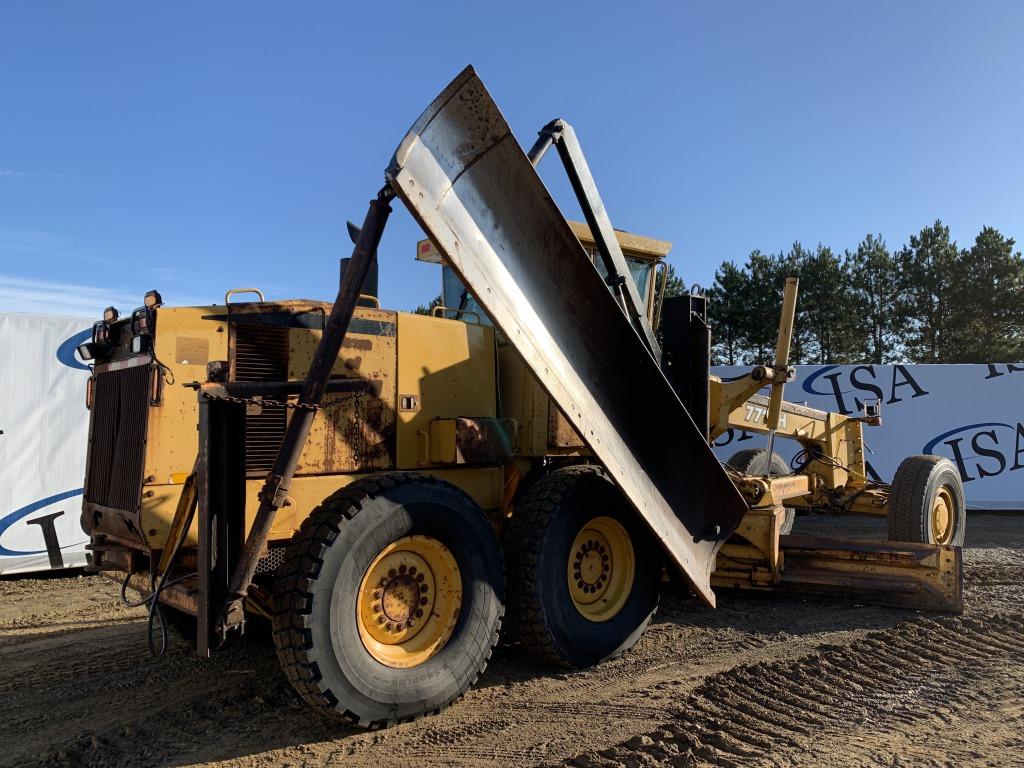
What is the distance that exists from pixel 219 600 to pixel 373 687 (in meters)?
0.80

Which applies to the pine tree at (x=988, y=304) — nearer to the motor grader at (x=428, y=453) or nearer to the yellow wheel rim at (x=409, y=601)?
the motor grader at (x=428, y=453)

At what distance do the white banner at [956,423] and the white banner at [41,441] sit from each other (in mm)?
9314

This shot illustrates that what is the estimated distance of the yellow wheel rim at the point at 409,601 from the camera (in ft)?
12.0

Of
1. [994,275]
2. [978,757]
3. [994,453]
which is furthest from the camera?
[994,275]

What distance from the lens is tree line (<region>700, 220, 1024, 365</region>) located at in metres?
28.2

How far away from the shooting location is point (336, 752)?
11.0ft

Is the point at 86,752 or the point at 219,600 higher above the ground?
the point at 219,600

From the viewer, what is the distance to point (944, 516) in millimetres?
7598

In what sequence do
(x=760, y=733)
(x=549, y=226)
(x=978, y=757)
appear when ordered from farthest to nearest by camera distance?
(x=549, y=226)
(x=760, y=733)
(x=978, y=757)

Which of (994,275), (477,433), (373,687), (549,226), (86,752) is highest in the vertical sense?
(994,275)

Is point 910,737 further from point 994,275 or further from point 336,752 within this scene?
point 994,275

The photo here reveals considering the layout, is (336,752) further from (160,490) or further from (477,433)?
(477,433)

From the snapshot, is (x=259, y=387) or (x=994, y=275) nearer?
(x=259, y=387)

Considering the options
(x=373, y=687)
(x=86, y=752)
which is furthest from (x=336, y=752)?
(x=86, y=752)
